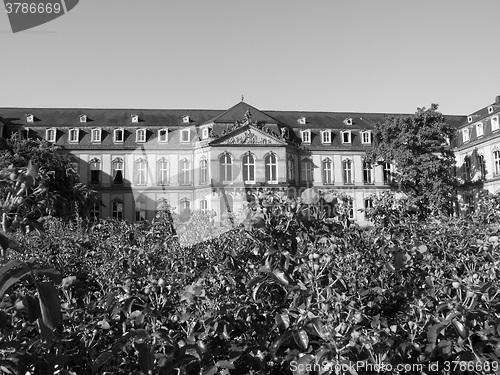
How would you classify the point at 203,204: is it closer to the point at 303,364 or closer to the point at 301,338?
the point at 301,338

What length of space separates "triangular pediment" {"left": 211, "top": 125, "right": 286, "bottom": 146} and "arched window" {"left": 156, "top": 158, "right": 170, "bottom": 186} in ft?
16.9

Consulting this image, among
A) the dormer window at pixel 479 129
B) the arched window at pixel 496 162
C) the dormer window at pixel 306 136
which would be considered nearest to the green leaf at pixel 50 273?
the dormer window at pixel 306 136

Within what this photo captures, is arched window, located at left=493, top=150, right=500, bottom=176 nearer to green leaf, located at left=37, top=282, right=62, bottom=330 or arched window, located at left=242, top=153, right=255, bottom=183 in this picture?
arched window, located at left=242, top=153, right=255, bottom=183

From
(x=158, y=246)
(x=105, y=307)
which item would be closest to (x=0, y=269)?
(x=105, y=307)

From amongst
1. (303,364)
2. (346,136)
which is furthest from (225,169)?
(303,364)

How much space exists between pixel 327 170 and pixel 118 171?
18146 millimetres

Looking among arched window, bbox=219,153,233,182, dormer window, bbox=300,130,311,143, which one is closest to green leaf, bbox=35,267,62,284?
arched window, bbox=219,153,233,182

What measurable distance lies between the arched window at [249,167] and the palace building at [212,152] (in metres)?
0.08

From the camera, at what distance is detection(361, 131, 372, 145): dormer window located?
40094 millimetres

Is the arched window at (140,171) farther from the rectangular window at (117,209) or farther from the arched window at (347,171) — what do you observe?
the arched window at (347,171)

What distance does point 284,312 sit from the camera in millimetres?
3098

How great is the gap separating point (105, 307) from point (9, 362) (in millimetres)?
1110

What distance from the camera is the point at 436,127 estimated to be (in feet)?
100

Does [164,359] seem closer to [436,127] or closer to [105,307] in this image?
[105,307]
